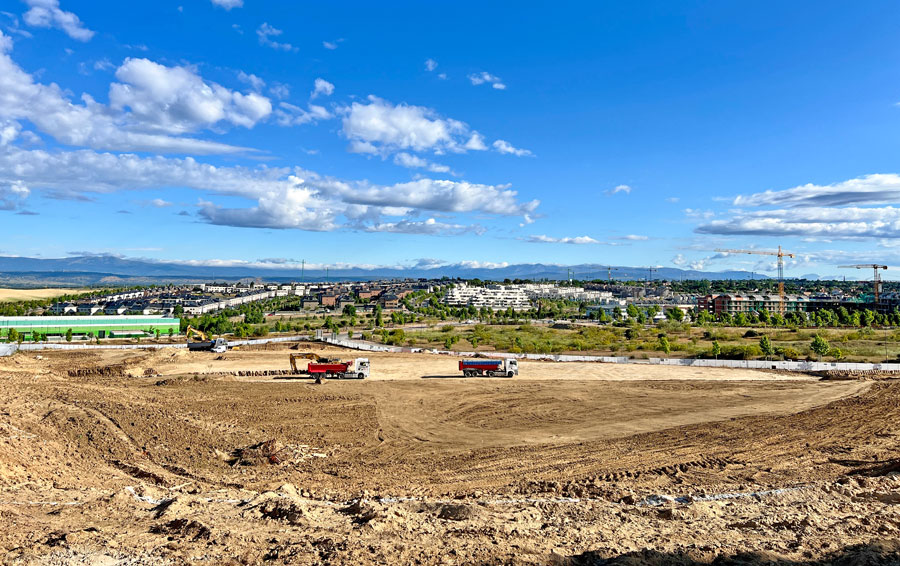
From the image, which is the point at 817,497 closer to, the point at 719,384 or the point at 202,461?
the point at 202,461

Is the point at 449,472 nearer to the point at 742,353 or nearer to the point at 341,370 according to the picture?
the point at 341,370

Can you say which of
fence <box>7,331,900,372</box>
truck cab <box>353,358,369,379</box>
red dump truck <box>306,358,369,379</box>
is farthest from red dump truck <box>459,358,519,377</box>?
fence <box>7,331,900,372</box>

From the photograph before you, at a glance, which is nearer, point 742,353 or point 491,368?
point 491,368

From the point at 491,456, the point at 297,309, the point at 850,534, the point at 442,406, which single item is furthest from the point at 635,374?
the point at 297,309

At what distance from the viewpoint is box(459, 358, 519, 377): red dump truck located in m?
43.1

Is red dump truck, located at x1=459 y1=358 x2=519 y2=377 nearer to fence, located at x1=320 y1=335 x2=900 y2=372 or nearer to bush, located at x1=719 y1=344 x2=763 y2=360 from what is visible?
fence, located at x1=320 y1=335 x2=900 y2=372

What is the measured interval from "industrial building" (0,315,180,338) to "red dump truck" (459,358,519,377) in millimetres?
60284

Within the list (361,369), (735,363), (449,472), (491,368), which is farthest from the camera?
(735,363)

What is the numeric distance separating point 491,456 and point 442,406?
10.6 metres

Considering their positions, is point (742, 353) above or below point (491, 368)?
below

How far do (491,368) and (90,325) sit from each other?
221ft

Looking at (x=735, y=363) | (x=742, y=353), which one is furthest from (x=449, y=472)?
(x=742, y=353)

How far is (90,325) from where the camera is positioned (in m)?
81.4

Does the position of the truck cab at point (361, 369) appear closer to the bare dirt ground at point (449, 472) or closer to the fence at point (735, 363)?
the bare dirt ground at point (449, 472)
